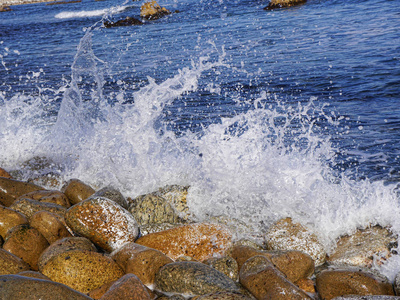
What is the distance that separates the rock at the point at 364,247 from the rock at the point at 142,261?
1.61 m

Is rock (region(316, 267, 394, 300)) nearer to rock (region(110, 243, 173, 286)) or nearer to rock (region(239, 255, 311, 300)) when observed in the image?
rock (region(239, 255, 311, 300))

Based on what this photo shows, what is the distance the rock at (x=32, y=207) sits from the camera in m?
4.26

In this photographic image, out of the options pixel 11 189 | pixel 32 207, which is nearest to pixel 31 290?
pixel 32 207

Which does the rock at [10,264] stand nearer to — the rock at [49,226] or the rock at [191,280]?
the rock at [49,226]

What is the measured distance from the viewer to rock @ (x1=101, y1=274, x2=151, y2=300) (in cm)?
283

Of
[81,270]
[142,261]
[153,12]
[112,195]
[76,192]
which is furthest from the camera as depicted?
[153,12]

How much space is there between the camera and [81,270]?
3205mm

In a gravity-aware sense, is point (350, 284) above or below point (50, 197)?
below

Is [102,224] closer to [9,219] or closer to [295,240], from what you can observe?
[9,219]

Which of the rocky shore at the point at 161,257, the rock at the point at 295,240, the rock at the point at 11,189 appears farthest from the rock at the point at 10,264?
the rock at the point at 295,240

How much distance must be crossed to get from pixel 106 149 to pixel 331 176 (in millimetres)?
3006

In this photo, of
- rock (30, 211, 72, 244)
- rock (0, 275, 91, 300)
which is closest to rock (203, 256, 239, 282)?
rock (0, 275, 91, 300)

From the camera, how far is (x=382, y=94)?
790 cm

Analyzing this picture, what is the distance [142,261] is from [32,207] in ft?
5.07
